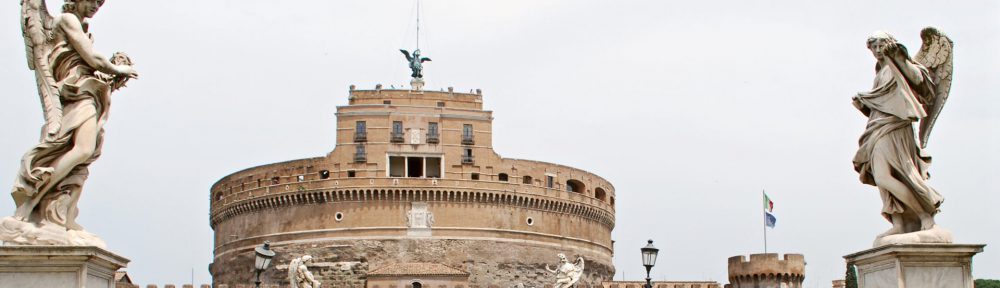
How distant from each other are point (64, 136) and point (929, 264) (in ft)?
15.8

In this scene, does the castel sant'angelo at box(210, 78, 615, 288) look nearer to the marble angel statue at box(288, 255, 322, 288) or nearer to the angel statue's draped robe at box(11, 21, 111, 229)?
the marble angel statue at box(288, 255, 322, 288)

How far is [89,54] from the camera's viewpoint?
6.99m

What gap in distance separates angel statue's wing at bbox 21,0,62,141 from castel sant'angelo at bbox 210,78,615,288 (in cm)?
5833

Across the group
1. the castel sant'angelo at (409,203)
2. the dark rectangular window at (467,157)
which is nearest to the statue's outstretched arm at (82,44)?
the castel sant'angelo at (409,203)

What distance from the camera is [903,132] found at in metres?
7.35

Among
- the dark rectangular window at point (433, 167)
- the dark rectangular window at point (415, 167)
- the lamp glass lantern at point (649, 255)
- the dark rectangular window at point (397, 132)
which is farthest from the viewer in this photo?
the dark rectangular window at point (415, 167)

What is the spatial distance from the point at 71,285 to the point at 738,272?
208 ft

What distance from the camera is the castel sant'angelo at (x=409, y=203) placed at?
221ft

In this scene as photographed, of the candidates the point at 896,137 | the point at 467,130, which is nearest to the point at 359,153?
the point at 467,130

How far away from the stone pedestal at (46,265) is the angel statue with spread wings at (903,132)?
4393 mm

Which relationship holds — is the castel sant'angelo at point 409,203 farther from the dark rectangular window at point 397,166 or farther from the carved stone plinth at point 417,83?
the carved stone plinth at point 417,83

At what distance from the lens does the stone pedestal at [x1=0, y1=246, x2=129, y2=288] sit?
6.67 metres

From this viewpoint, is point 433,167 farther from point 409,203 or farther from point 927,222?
point 927,222

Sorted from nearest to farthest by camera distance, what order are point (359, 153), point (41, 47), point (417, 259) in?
point (41, 47) < point (417, 259) < point (359, 153)
